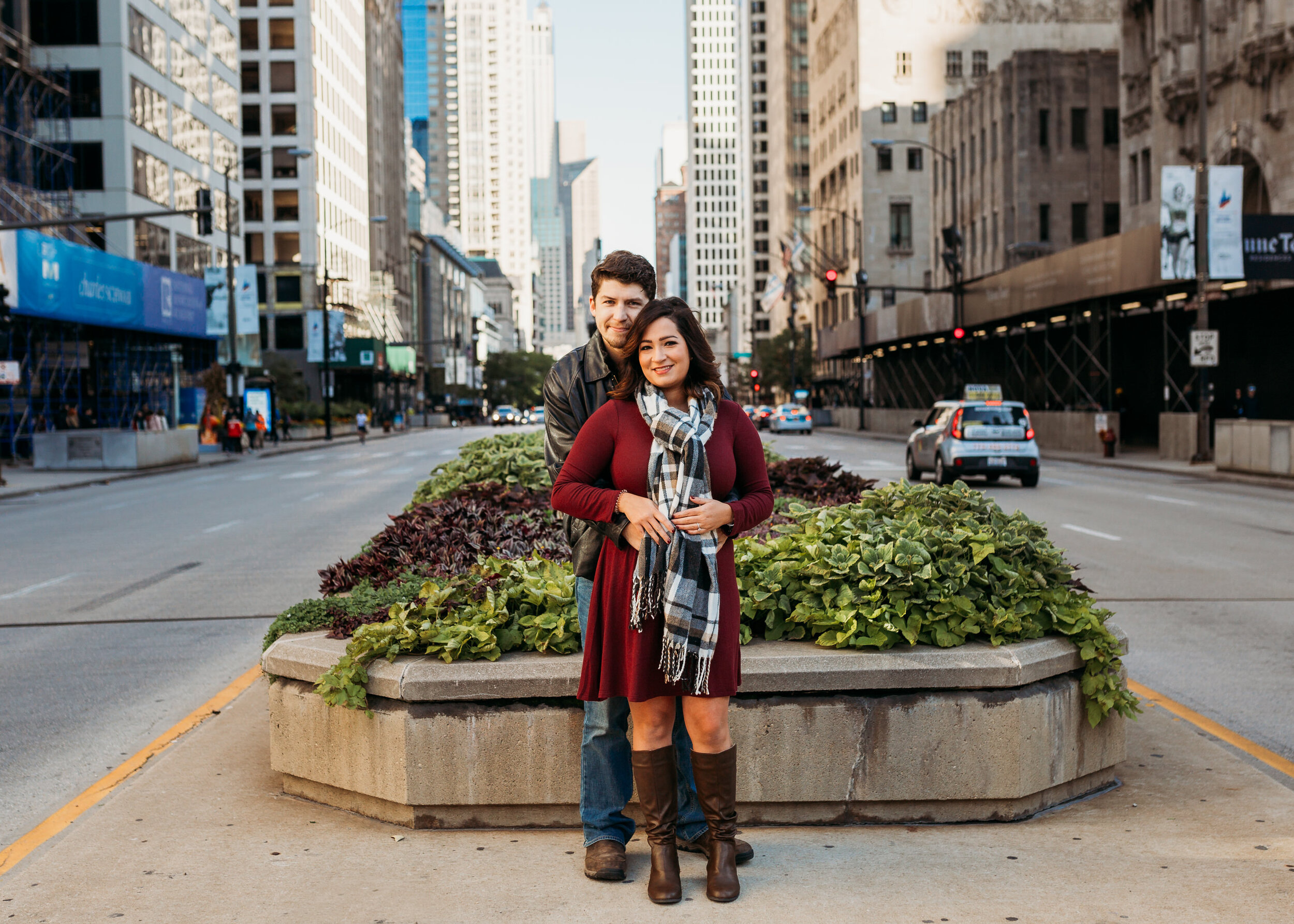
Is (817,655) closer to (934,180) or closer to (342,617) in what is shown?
(342,617)

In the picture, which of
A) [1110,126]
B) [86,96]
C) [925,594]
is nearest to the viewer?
[925,594]

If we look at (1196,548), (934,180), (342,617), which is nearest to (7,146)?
(1196,548)

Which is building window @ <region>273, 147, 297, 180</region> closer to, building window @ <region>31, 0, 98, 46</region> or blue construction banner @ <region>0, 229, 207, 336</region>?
building window @ <region>31, 0, 98, 46</region>

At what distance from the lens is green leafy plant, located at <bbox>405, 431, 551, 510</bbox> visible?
1159cm

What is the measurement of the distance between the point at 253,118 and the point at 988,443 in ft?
282

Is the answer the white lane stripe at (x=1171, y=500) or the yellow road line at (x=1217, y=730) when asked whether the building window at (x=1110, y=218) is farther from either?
the yellow road line at (x=1217, y=730)

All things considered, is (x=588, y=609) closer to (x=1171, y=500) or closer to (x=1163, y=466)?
(x=1171, y=500)

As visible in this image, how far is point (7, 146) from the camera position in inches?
1892

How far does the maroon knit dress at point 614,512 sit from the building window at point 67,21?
60.0 m

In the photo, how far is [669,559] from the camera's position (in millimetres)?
4160

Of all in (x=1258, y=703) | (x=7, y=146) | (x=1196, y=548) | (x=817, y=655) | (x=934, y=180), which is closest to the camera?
(x=817, y=655)

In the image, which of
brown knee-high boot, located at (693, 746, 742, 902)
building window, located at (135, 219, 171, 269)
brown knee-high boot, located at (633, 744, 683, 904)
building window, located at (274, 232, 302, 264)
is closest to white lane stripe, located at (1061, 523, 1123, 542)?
brown knee-high boot, located at (693, 746, 742, 902)

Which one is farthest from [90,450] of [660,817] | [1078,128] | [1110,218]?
[1110,218]

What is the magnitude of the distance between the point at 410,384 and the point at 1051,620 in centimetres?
13421
